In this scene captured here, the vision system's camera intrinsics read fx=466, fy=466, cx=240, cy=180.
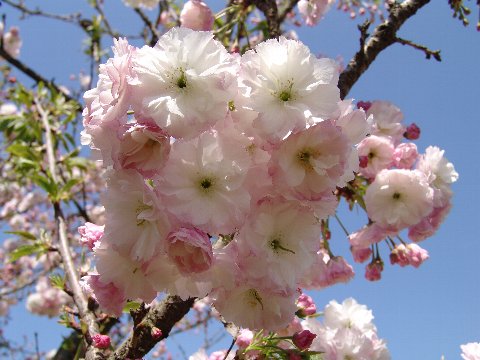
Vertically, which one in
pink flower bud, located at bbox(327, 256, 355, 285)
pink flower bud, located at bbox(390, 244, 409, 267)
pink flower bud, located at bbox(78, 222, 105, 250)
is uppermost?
pink flower bud, located at bbox(390, 244, 409, 267)

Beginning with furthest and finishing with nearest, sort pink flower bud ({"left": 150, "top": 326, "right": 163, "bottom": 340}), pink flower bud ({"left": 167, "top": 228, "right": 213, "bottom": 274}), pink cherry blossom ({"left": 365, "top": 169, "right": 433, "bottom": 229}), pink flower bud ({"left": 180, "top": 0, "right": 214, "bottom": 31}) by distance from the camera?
pink flower bud ({"left": 180, "top": 0, "right": 214, "bottom": 31}), pink cherry blossom ({"left": 365, "top": 169, "right": 433, "bottom": 229}), pink flower bud ({"left": 150, "top": 326, "right": 163, "bottom": 340}), pink flower bud ({"left": 167, "top": 228, "right": 213, "bottom": 274})

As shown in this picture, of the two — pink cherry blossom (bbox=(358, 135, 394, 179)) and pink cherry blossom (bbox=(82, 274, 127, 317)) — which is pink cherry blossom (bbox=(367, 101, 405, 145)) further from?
pink cherry blossom (bbox=(82, 274, 127, 317))

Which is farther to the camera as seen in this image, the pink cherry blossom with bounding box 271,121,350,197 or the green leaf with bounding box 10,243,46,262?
the green leaf with bounding box 10,243,46,262

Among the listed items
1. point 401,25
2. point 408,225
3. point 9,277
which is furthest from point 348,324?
point 9,277

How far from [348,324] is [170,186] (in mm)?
1549

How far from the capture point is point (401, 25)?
6.25 ft

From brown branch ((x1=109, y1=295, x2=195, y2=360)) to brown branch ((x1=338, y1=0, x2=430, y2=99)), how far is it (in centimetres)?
89

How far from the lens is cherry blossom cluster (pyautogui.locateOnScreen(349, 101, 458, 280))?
1651 mm

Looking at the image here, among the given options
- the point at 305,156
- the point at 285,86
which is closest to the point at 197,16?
the point at 285,86

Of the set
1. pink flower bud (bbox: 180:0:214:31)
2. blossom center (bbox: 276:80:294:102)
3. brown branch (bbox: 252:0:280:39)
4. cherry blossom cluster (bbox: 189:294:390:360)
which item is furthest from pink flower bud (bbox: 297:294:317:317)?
pink flower bud (bbox: 180:0:214:31)

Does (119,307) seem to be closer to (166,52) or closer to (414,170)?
(166,52)

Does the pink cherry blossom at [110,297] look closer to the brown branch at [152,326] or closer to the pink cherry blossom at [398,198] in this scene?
the brown branch at [152,326]

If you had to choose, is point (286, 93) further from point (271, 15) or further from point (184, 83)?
point (271, 15)

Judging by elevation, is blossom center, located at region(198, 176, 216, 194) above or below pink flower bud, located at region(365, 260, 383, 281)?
below
